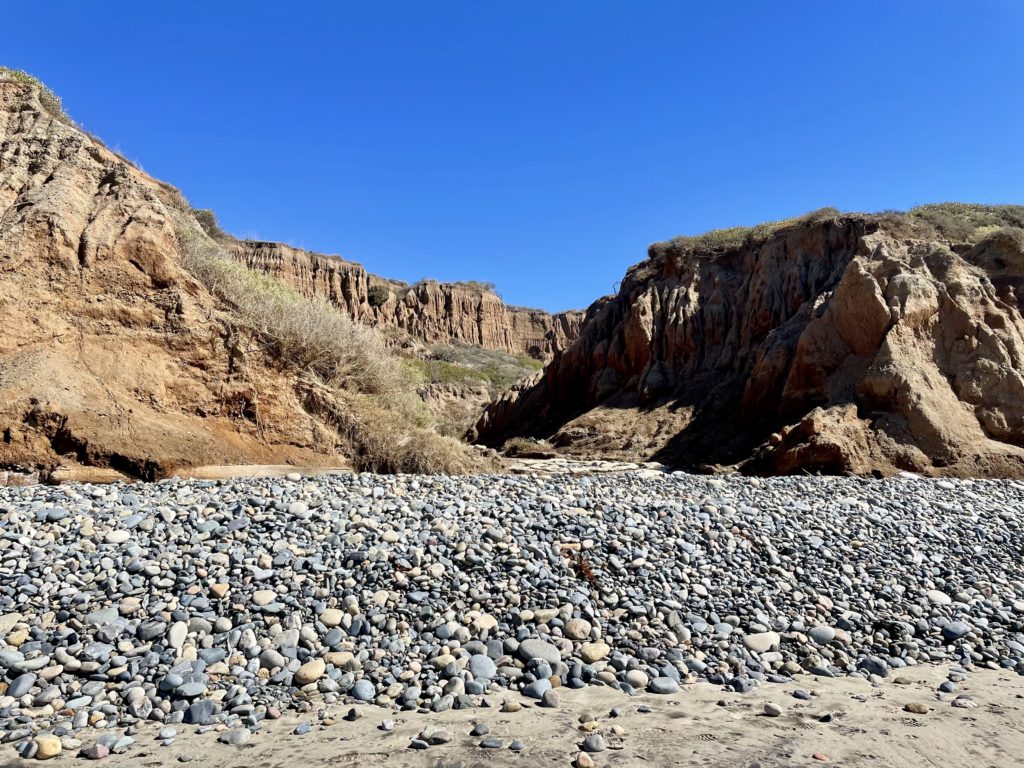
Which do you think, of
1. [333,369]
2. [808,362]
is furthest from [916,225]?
[333,369]

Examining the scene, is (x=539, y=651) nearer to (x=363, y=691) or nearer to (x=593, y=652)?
(x=593, y=652)

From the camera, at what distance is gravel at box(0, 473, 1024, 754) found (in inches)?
141

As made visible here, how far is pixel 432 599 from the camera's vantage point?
14.9 ft

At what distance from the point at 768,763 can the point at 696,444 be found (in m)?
16.7

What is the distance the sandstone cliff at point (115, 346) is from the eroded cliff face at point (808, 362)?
10269mm

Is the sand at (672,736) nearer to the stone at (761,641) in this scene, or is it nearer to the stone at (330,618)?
the stone at (761,641)

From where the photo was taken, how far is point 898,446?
1258 cm

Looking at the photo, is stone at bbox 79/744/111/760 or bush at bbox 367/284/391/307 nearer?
stone at bbox 79/744/111/760

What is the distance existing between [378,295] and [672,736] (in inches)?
2337

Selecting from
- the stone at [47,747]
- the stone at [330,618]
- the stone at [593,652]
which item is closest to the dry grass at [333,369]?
the stone at [330,618]

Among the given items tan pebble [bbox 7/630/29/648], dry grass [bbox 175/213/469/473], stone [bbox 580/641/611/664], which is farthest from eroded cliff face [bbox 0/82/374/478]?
stone [bbox 580/641/611/664]

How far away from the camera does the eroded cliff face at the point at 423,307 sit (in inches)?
2195

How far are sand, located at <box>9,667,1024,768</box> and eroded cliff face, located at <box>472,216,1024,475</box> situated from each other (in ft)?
31.6

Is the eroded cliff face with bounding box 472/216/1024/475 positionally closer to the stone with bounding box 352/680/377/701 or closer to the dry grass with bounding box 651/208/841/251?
the dry grass with bounding box 651/208/841/251
